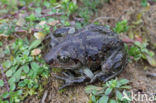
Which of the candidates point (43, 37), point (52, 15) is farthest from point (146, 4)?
point (43, 37)

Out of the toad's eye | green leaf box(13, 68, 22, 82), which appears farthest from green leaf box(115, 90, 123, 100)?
green leaf box(13, 68, 22, 82)

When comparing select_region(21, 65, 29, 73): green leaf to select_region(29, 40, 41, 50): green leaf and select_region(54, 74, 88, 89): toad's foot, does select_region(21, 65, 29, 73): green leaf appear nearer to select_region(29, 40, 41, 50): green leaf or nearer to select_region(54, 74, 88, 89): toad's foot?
select_region(29, 40, 41, 50): green leaf

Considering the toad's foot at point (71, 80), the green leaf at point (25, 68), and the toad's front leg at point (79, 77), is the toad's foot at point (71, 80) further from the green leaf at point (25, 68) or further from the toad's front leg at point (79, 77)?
the green leaf at point (25, 68)

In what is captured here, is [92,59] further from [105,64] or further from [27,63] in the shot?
[27,63]

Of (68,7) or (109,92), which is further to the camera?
(68,7)

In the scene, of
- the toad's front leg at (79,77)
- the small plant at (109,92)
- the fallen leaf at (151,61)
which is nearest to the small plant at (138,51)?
the fallen leaf at (151,61)

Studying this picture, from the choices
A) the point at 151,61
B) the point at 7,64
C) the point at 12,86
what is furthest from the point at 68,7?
the point at 151,61

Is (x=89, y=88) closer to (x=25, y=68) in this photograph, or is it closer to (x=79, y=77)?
(x=79, y=77)
